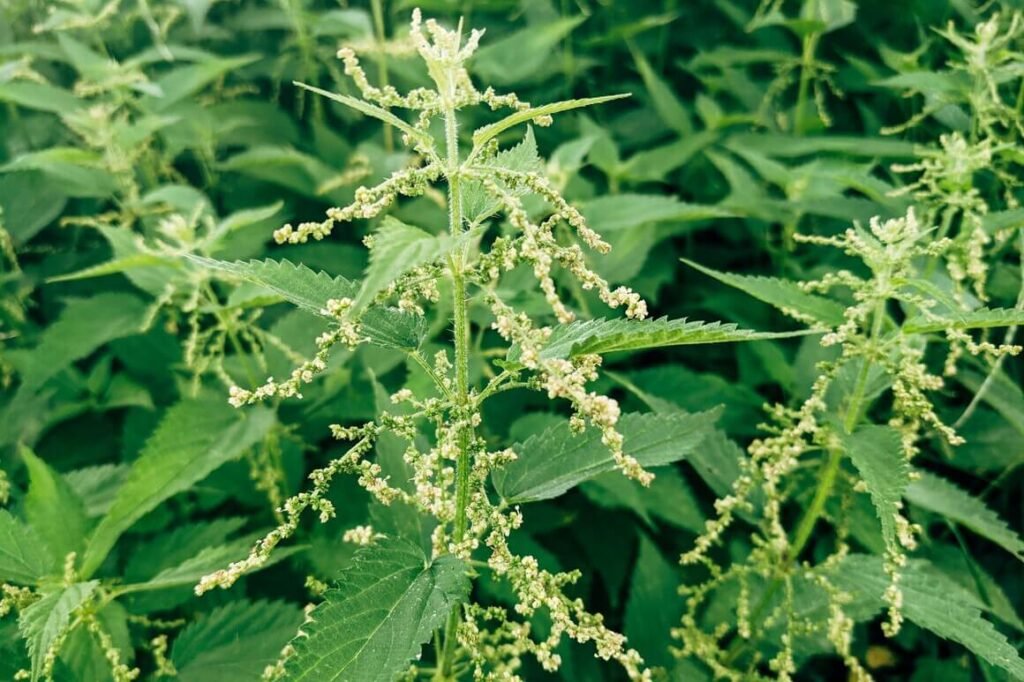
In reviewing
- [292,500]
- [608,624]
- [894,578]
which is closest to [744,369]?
[608,624]

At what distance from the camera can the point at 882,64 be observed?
13.8 feet

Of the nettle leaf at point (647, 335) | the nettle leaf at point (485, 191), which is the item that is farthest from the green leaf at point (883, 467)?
the nettle leaf at point (485, 191)

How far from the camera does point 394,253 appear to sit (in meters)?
1.24

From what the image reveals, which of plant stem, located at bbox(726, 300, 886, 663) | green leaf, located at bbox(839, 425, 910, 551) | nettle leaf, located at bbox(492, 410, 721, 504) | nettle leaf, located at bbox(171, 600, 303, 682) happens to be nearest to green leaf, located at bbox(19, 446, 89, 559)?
nettle leaf, located at bbox(171, 600, 303, 682)

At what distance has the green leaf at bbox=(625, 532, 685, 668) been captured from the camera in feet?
8.29

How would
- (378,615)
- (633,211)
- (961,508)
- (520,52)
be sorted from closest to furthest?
(378,615) < (961,508) < (633,211) < (520,52)

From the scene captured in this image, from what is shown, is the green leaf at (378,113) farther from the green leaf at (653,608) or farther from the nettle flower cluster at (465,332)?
the green leaf at (653,608)

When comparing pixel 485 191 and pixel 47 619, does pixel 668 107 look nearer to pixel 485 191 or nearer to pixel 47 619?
pixel 485 191

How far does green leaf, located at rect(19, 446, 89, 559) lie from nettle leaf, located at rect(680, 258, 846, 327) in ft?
6.26

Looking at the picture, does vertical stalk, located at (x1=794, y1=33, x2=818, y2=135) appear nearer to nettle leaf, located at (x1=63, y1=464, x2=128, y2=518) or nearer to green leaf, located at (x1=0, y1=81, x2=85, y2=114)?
nettle leaf, located at (x1=63, y1=464, x2=128, y2=518)

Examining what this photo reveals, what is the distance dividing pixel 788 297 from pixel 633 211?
94 cm

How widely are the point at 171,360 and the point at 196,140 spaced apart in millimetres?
1214

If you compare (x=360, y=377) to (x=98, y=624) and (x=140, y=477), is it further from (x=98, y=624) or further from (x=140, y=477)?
(x=98, y=624)

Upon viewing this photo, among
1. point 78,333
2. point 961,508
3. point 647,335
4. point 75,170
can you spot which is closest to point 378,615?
point 647,335
